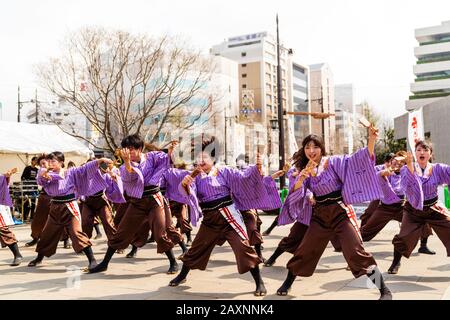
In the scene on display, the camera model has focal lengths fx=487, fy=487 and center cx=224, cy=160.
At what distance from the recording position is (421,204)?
18.6 ft

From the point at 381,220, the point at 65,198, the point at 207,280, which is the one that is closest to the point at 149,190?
the point at 65,198

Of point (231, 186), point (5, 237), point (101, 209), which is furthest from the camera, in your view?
point (101, 209)

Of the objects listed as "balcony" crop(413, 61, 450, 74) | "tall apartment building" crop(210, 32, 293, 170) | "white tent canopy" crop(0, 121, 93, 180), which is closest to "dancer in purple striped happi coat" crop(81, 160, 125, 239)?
"white tent canopy" crop(0, 121, 93, 180)

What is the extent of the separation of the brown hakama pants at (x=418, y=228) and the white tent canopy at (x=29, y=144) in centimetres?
1166

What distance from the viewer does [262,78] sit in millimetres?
70188

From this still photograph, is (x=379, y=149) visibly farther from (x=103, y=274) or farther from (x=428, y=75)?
(x=103, y=274)

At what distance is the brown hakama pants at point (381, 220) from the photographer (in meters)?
7.32

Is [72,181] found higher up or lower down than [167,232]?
higher up

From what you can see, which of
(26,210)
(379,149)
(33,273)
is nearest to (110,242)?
(33,273)

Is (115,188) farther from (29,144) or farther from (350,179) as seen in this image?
(29,144)

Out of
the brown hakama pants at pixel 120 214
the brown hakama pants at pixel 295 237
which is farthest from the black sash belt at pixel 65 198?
the brown hakama pants at pixel 295 237

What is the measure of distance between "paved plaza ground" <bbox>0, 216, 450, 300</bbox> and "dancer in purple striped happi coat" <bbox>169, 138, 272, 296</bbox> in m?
0.35

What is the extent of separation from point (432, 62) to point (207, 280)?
174 feet

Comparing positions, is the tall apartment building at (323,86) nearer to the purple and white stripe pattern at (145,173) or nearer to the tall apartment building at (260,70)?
the tall apartment building at (260,70)
